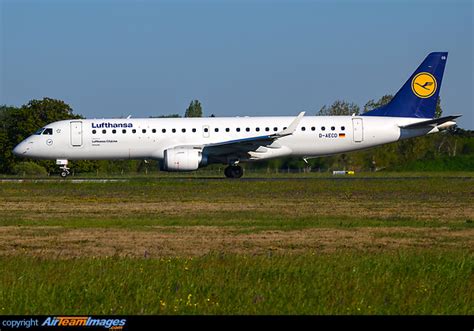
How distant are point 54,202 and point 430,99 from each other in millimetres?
23450

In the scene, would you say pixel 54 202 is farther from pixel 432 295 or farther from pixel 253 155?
pixel 432 295

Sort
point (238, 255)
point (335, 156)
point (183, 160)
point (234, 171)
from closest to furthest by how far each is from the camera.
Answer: point (238, 255), point (183, 160), point (234, 171), point (335, 156)

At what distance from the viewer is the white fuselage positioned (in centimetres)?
4509

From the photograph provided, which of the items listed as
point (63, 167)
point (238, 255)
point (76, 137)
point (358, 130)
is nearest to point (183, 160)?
point (76, 137)

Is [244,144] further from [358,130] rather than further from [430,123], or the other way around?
[430,123]

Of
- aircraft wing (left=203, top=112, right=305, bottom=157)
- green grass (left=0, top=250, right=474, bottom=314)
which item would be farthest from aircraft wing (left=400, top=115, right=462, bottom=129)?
green grass (left=0, top=250, right=474, bottom=314)

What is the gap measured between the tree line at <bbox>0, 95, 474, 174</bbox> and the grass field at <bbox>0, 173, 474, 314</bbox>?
1000 inches

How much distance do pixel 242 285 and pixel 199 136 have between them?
3279 centimetres

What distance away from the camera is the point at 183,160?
4278cm

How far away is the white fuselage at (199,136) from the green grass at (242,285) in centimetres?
2999

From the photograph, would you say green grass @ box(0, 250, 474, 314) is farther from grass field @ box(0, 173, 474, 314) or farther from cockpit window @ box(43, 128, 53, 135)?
cockpit window @ box(43, 128, 53, 135)

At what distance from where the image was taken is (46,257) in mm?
15445

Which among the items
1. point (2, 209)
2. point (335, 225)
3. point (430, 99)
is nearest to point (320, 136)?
point (430, 99)
